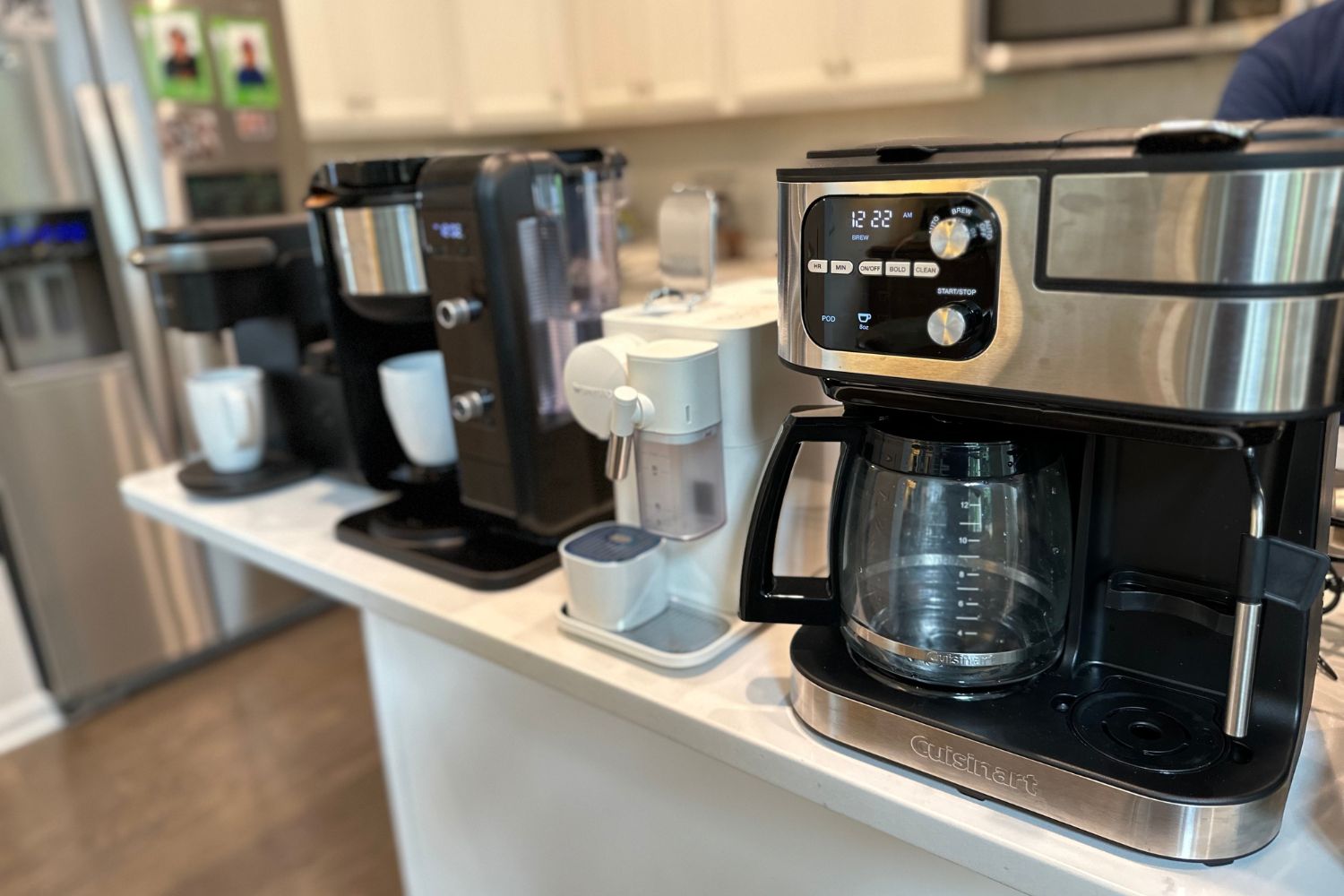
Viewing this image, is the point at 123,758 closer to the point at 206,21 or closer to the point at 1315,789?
the point at 206,21

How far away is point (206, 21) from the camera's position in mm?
2195

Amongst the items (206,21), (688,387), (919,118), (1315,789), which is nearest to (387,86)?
(206,21)

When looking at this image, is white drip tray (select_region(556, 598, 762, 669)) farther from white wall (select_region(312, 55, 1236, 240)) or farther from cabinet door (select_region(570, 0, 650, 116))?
cabinet door (select_region(570, 0, 650, 116))

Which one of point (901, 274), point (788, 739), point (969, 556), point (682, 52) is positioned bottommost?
point (788, 739)

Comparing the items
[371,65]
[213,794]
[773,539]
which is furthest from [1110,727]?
[371,65]

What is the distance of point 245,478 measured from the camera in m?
1.33

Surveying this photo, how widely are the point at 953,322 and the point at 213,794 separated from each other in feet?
6.33

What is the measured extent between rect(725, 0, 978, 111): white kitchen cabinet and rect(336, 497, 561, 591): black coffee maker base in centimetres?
188

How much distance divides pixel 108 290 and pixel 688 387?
6.21 feet

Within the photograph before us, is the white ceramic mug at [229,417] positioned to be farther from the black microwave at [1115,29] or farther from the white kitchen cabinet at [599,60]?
the black microwave at [1115,29]

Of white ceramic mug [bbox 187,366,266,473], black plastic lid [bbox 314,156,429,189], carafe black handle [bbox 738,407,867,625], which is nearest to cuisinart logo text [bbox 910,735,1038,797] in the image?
carafe black handle [bbox 738,407,867,625]

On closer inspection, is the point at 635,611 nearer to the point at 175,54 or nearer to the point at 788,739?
the point at 788,739

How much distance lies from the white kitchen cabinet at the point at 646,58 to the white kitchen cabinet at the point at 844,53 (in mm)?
83

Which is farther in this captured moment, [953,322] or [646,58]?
[646,58]
